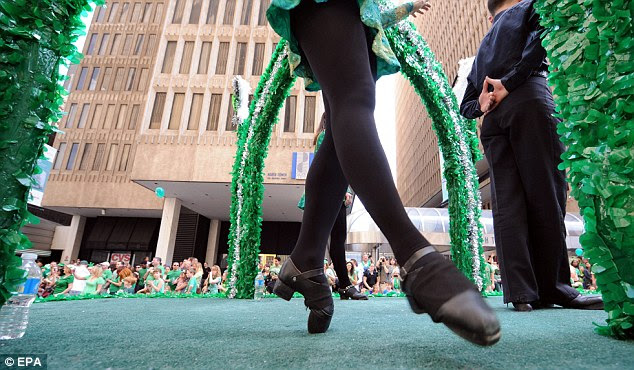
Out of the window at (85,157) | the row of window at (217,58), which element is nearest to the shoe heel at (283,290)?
the row of window at (217,58)

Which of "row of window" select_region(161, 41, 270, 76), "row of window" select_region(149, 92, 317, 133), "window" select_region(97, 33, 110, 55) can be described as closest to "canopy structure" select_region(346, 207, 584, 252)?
"row of window" select_region(149, 92, 317, 133)

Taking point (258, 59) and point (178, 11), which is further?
point (178, 11)

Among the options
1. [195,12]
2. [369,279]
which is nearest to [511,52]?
[369,279]

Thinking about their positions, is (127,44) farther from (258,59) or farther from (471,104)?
(471,104)

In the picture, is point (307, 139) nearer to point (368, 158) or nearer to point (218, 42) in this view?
point (218, 42)

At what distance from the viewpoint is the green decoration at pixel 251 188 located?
3.27 meters

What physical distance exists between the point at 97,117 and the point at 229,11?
883cm

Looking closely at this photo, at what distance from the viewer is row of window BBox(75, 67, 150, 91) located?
738 inches

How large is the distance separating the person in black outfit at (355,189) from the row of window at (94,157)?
18290 millimetres

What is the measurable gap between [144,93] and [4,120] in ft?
66.3

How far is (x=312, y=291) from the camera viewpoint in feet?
3.79

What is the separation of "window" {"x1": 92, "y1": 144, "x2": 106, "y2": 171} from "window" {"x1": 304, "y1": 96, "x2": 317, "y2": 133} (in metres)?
10.6

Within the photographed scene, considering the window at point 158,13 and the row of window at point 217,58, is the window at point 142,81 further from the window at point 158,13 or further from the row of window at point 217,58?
the row of window at point 217,58

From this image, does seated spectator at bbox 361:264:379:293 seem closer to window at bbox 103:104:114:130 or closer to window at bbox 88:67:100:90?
window at bbox 103:104:114:130
